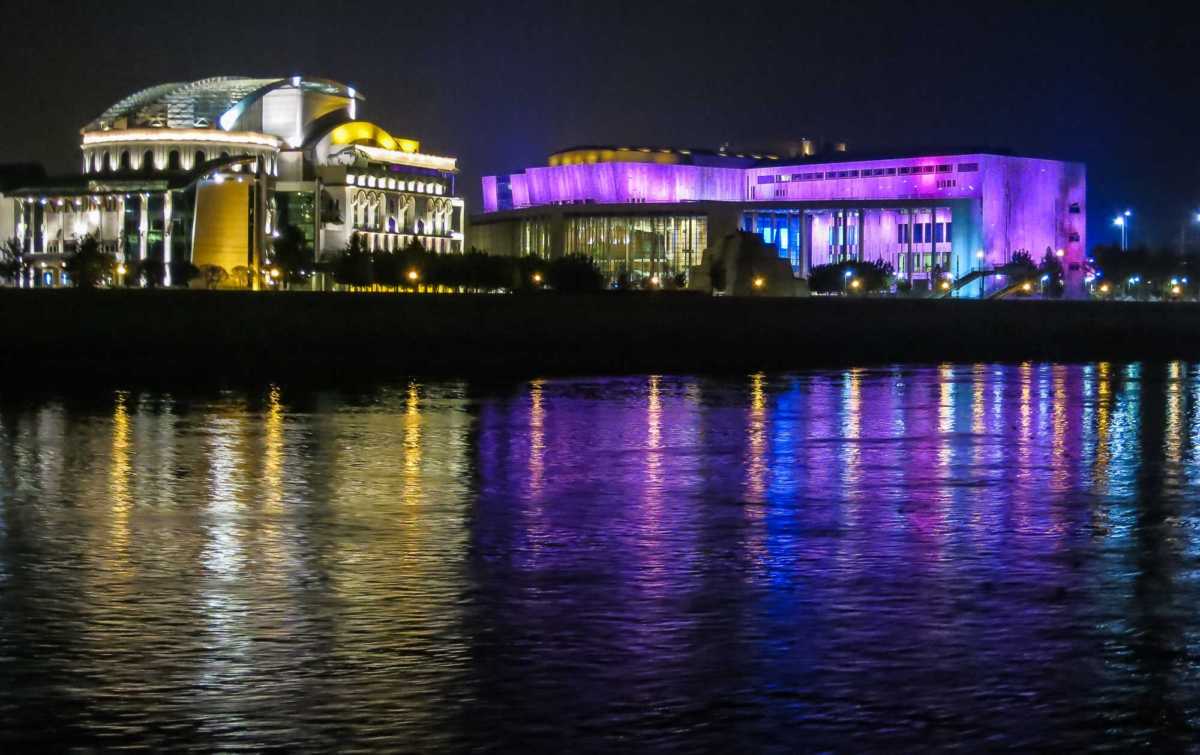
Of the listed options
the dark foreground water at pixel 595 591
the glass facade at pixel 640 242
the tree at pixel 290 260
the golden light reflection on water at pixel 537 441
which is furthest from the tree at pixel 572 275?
the dark foreground water at pixel 595 591

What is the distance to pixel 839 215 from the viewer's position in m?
133

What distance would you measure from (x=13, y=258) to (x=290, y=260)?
20.1 meters

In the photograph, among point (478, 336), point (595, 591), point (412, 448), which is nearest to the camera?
point (595, 591)

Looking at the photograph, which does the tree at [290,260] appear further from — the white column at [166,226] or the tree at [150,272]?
the white column at [166,226]

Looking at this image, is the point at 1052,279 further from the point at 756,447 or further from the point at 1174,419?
the point at 756,447

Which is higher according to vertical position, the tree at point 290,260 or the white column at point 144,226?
the white column at point 144,226

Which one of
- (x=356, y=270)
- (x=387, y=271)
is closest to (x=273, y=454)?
(x=387, y=271)

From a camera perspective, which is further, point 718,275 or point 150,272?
point 150,272

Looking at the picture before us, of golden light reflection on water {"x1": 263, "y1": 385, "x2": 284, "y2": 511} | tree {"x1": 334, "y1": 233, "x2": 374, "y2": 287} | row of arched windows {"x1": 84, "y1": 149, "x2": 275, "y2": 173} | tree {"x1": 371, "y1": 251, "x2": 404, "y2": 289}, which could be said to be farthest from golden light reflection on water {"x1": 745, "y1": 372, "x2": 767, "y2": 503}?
row of arched windows {"x1": 84, "y1": 149, "x2": 275, "y2": 173}

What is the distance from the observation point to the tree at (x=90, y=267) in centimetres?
8681

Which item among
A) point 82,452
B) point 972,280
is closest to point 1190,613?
point 82,452

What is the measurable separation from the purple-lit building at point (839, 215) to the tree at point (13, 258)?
148ft

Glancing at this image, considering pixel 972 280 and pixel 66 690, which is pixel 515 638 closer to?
pixel 66 690

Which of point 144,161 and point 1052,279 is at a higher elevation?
point 144,161
